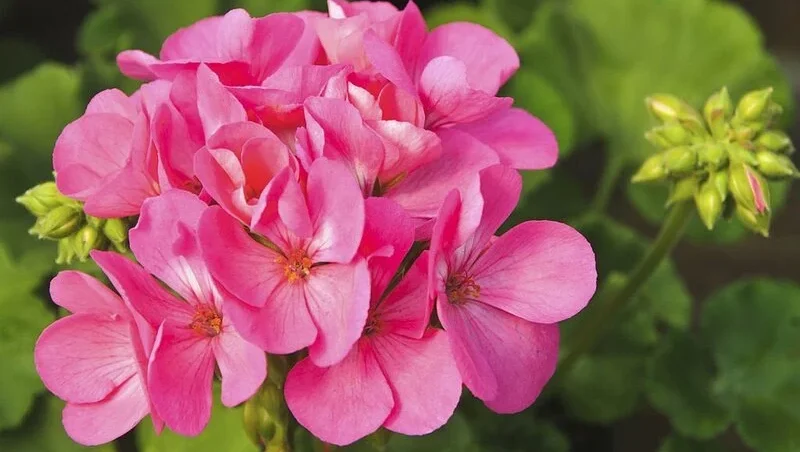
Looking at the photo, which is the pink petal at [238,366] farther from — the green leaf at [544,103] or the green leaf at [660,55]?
the green leaf at [660,55]

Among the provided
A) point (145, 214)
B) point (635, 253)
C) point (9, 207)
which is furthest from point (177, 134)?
point (635, 253)

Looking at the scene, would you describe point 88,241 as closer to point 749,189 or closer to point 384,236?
point 384,236

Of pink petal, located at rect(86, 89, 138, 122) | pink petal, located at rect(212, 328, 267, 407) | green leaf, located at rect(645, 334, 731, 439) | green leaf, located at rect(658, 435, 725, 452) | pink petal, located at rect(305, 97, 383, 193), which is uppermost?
pink petal, located at rect(305, 97, 383, 193)

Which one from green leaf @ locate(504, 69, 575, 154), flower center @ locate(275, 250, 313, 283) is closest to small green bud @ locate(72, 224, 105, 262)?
flower center @ locate(275, 250, 313, 283)

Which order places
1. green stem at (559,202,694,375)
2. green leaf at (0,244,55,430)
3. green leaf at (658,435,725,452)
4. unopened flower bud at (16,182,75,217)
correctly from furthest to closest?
green leaf at (658,435,725,452) < green leaf at (0,244,55,430) < green stem at (559,202,694,375) < unopened flower bud at (16,182,75,217)

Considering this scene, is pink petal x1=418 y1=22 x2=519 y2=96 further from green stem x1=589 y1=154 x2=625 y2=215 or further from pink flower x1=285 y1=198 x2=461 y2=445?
green stem x1=589 y1=154 x2=625 y2=215

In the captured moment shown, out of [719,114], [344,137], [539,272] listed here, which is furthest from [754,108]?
[344,137]
